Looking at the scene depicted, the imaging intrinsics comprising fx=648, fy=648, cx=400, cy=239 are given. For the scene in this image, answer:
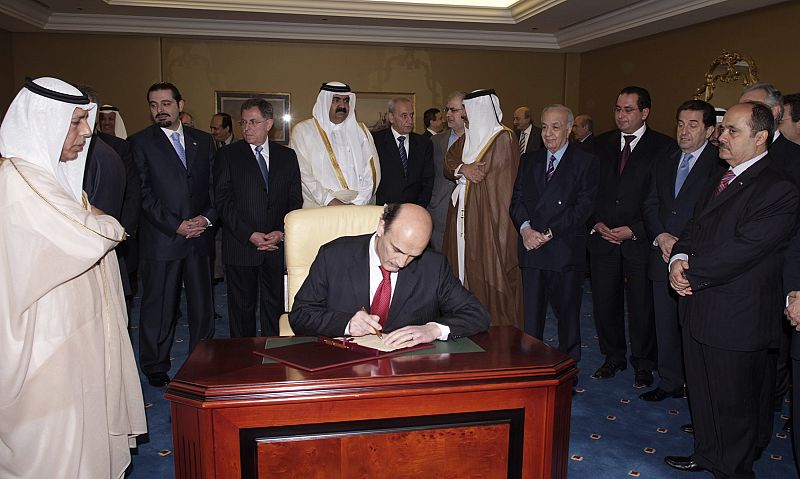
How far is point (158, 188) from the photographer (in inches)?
172

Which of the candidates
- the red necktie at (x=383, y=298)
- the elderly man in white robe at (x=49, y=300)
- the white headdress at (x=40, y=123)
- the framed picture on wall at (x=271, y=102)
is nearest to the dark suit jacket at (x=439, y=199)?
the red necktie at (x=383, y=298)

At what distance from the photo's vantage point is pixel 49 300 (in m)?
2.44

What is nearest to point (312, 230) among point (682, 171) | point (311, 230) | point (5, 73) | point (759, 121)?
point (311, 230)

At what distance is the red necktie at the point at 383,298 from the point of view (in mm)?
2805

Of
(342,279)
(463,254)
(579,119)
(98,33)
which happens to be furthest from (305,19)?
(342,279)

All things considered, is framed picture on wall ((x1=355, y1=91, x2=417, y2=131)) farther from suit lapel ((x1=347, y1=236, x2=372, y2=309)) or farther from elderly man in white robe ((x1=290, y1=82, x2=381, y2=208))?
suit lapel ((x1=347, y1=236, x2=372, y2=309))

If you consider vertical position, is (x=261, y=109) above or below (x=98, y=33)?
below

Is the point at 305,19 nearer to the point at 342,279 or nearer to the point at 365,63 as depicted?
the point at 365,63

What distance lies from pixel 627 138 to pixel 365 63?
6.69 m

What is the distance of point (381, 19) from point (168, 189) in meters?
5.90

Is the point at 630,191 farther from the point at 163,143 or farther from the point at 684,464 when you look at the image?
the point at 163,143

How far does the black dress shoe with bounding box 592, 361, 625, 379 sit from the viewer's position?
481 centimetres

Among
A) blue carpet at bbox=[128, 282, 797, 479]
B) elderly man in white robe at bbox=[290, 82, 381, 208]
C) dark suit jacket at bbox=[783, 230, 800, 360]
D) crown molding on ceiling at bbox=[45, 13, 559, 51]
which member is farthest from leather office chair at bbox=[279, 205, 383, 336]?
crown molding on ceiling at bbox=[45, 13, 559, 51]

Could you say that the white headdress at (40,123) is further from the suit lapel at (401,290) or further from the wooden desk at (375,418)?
the suit lapel at (401,290)
